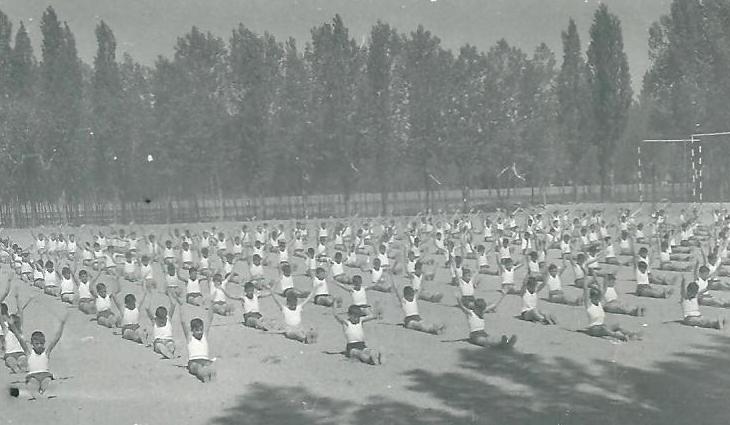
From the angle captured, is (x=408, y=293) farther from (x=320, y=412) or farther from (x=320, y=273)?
(x=320, y=412)

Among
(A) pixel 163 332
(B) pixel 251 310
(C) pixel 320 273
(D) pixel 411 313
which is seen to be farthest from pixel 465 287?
(A) pixel 163 332

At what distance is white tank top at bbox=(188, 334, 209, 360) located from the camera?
12.6m

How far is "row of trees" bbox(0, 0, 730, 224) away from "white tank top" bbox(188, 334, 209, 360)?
39437mm

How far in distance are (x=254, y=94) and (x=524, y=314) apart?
41.3m

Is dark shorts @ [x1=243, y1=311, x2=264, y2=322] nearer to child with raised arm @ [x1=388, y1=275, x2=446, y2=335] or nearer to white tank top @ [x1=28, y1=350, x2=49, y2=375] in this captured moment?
child with raised arm @ [x1=388, y1=275, x2=446, y2=335]

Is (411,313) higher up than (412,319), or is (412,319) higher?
(411,313)

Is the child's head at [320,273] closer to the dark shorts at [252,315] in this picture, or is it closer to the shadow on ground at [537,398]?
the dark shorts at [252,315]

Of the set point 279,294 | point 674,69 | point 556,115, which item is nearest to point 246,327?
point 279,294

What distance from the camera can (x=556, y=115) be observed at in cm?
5969

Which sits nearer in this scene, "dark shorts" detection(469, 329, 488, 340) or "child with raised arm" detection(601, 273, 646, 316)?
"dark shorts" detection(469, 329, 488, 340)

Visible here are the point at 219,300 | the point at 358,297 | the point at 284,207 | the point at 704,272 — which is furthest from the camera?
the point at 284,207

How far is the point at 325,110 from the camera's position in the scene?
5334 cm

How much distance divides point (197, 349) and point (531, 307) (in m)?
6.53

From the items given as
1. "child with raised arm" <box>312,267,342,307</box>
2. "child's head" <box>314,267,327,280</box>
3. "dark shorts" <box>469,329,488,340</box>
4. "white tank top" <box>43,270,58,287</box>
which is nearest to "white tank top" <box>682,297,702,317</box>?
"dark shorts" <box>469,329,488,340</box>
